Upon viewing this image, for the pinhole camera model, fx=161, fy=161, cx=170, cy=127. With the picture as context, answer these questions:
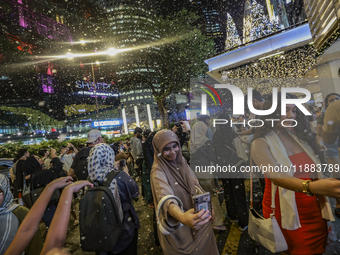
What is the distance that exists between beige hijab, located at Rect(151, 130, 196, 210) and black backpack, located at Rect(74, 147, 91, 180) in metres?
3.03

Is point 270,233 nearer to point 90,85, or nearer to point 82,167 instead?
point 82,167

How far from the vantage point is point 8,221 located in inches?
57.1

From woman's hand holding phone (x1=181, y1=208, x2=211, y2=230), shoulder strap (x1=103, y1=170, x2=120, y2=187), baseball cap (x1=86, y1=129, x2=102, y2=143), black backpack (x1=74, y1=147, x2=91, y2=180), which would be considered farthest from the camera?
black backpack (x1=74, y1=147, x2=91, y2=180)

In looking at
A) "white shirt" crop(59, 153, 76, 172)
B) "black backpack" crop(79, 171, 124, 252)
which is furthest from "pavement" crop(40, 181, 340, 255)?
"white shirt" crop(59, 153, 76, 172)

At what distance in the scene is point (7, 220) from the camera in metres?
1.45

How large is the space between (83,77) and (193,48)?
76.7ft

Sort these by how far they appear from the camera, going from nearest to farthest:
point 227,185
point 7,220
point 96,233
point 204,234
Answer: point 7,220 < point 204,234 < point 96,233 < point 227,185

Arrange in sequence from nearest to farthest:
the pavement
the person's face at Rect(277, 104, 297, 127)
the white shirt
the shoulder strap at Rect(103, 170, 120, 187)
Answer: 1. the person's face at Rect(277, 104, 297, 127)
2. the shoulder strap at Rect(103, 170, 120, 187)
3. the pavement
4. the white shirt

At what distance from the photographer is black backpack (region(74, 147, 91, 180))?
4043 millimetres

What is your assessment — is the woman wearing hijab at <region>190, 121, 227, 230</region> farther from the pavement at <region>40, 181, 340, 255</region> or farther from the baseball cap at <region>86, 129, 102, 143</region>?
the baseball cap at <region>86, 129, 102, 143</region>

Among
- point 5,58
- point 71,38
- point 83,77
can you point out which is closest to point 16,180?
point 5,58

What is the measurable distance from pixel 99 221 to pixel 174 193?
949 mm

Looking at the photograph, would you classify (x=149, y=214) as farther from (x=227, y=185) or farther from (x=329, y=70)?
(x=329, y=70)

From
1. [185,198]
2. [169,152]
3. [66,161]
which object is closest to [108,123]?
[66,161]
